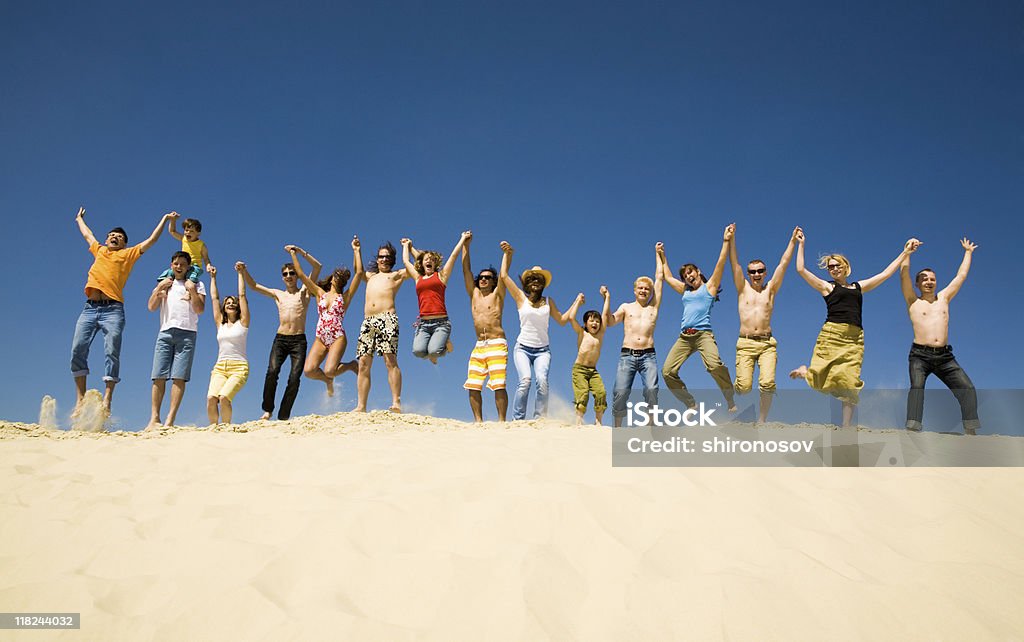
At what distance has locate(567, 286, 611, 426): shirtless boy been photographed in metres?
10.3

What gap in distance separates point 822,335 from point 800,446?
2832 mm

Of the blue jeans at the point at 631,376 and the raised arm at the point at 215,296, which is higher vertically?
the raised arm at the point at 215,296

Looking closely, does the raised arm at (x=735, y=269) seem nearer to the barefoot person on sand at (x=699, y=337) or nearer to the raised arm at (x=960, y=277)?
the barefoot person on sand at (x=699, y=337)

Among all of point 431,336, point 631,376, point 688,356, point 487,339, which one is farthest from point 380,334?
point 688,356

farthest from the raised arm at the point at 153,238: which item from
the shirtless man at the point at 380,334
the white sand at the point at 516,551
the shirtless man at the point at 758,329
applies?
the shirtless man at the point at 758,329

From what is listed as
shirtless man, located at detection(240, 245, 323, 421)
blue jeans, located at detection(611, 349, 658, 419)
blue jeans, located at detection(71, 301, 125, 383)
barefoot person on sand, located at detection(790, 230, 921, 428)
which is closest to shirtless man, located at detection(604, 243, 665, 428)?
blue jeans, located at detection(611, 349, 658, 419)

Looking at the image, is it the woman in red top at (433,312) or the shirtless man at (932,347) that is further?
the woman in red top at (433,312)

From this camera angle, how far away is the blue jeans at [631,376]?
859cm

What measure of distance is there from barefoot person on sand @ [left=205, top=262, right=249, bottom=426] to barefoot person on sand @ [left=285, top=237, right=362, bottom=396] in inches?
37.3

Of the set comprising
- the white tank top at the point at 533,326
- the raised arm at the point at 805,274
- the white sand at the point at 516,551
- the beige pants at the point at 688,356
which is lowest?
the white sand at the point at 516,551

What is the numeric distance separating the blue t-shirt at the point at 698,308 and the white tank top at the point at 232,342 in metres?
6.20

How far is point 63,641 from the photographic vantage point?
9.64 feet

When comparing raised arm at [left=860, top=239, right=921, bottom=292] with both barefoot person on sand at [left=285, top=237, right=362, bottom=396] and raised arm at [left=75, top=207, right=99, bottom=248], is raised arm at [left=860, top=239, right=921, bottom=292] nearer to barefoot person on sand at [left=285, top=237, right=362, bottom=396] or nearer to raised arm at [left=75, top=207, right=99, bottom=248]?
barefoot person on sand at [left=285, top=237, right=362, bottom=396]

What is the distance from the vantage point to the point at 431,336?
8.32 metres
